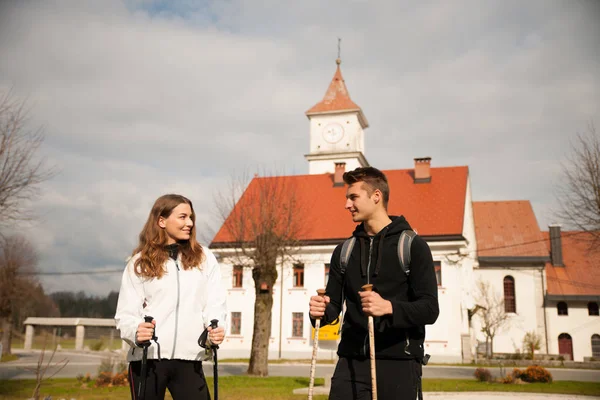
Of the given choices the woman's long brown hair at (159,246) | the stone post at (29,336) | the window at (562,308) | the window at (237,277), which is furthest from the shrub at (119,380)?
the stone post at (29,336)

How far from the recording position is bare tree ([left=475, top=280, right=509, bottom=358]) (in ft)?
118

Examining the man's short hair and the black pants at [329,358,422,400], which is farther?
the man's short hair

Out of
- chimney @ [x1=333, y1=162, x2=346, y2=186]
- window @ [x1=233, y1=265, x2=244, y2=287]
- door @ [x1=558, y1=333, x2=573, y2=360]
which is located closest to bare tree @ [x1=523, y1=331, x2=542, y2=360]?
door @ [x1=558, y1=333, x2=573, y2=360]

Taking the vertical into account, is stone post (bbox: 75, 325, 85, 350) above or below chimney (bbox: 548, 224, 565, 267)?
below

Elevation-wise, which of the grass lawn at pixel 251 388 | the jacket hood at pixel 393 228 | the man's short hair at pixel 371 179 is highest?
the man's short hair at pixel 371 179

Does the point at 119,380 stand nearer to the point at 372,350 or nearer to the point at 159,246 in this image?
the point at 159,246

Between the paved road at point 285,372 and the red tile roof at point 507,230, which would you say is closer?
the paved road at point 285,372

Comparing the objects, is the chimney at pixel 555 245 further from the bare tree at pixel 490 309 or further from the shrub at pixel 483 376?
the shrub at pixel 483 376

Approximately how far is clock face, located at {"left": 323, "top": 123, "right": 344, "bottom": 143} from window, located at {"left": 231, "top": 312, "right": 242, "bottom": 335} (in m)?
15.6

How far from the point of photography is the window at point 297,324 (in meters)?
35.9

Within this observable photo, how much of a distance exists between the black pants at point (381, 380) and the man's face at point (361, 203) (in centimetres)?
98

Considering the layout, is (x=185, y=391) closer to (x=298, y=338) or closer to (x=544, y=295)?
(x=298, y=338)

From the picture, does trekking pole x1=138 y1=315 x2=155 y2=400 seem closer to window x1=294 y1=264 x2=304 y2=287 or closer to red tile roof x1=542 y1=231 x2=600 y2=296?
window x1=294 y1=264 x2=304 y2=287

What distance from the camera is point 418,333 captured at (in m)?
3.75
